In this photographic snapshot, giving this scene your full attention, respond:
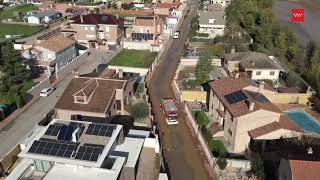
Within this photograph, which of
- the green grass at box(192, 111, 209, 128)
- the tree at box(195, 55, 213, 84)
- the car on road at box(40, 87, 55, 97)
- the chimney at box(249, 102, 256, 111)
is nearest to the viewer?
the chimney at box(249, 102, 256, 111)

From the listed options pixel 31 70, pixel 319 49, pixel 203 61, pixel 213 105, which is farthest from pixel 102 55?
pixel 319 49

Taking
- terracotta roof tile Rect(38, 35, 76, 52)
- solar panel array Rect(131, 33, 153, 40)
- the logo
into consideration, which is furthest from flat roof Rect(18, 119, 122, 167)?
the logo

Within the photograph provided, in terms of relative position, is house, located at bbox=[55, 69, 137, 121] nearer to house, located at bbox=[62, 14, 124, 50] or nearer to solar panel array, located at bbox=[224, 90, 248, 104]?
solar panel array, located at bbox=[224, 90, 248, 104]

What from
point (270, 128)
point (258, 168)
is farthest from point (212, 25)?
point (258, 168)

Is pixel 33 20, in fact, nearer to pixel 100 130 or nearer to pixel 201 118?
pixel 201 118

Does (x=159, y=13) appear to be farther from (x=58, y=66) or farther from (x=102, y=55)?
(x=58, y=66)

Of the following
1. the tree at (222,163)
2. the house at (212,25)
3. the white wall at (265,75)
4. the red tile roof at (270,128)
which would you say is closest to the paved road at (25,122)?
the tree at (222,163)
